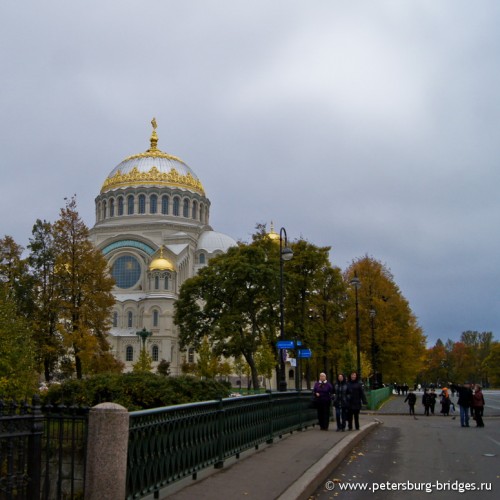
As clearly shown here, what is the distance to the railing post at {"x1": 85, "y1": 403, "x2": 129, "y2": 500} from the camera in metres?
6.15

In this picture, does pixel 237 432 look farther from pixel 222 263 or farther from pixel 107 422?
pixel 222 263

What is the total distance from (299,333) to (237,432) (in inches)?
971

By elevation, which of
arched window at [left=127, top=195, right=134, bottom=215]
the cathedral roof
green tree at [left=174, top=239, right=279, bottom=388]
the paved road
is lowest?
the paved road

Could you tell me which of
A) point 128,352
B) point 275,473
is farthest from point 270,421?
point 128,352

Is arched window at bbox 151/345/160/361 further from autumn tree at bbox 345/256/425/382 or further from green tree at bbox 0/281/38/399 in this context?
green tree at bbox 0/281/38/399

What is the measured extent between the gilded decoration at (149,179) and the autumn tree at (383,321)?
35.3 m

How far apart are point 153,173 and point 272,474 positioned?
2811 inches

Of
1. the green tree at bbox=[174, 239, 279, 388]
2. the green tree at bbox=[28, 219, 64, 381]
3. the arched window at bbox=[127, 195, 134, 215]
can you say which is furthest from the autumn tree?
the arched window at bbox=[127, 195, 134, 215]

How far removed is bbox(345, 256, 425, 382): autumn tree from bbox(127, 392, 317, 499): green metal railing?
31338 millimetres

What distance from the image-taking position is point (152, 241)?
73875mm

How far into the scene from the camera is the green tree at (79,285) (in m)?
33.2

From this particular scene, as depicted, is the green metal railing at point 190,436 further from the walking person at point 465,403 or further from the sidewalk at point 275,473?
the walking person at point 465,403

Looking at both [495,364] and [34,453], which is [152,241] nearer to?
[495,364]

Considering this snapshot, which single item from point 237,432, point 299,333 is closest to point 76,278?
point 299,333
